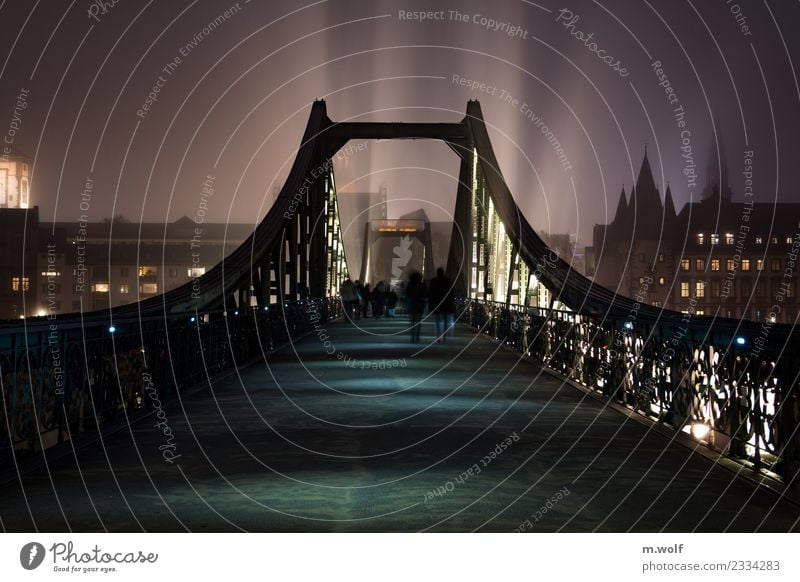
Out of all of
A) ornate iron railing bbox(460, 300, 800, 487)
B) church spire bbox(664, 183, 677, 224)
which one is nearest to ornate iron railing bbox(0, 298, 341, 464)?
ornate iron railing bbox(460, 300, 800, 487)

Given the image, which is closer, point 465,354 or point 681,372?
point 681,372

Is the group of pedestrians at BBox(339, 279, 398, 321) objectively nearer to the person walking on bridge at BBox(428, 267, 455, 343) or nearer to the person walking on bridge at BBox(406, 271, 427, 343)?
the person walking on bridge at BBox(406, 271, 427, 343)

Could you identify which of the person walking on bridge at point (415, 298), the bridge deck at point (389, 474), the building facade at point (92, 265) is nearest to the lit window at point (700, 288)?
the building facade at point (92, 265)

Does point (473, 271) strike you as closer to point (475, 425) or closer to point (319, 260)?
point (319, 260)

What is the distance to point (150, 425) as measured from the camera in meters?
9.51

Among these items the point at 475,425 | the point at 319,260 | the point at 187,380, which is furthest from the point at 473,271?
the point at 475,425

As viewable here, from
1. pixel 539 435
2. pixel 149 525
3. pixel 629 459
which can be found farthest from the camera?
pixel 539 435

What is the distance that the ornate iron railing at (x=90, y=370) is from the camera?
7.38 metres

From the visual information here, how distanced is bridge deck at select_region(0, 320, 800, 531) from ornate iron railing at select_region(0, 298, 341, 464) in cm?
32

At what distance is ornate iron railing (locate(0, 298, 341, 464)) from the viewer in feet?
24.2

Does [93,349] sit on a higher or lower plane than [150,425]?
higher

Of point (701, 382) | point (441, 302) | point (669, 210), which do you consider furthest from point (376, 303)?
point (669, 210)

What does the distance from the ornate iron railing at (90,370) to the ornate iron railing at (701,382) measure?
4.55 m
